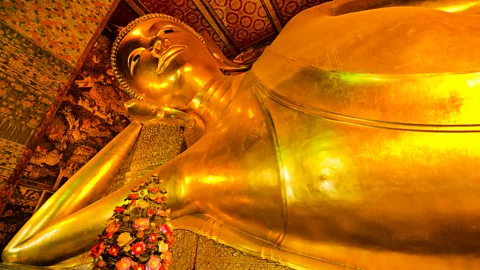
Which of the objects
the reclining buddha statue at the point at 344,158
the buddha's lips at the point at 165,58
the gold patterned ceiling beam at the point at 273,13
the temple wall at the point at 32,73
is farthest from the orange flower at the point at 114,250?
the gold patterned ceiling beam at the point at 273,13

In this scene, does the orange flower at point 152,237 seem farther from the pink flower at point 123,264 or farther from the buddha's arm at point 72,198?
the buddha's arm at point 72,198

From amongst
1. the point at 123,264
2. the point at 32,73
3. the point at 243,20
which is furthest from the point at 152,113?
the point at 243,20

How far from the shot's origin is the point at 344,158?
2.96 feet

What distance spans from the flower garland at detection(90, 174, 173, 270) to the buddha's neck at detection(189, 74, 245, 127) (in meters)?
0.69

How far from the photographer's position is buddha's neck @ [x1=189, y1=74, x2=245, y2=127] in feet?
5.39

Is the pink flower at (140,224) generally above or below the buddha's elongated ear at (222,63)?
below

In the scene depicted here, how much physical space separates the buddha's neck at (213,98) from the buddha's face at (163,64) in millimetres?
38

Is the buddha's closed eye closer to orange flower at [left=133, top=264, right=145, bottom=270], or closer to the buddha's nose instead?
the buddha's nose

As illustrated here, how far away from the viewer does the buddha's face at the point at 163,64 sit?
163 cm

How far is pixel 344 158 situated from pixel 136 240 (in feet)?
2.37

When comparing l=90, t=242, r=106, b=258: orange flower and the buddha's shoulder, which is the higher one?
the buddha's shoulder

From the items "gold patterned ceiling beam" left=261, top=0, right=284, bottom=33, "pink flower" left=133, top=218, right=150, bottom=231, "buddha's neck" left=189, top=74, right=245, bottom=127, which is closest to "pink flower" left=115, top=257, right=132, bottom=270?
"pink flower" left=133, top=218, right=150, bottom=231

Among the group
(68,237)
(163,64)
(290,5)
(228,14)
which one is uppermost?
(228,14)

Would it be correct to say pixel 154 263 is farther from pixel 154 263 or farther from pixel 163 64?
pixel 163 64
